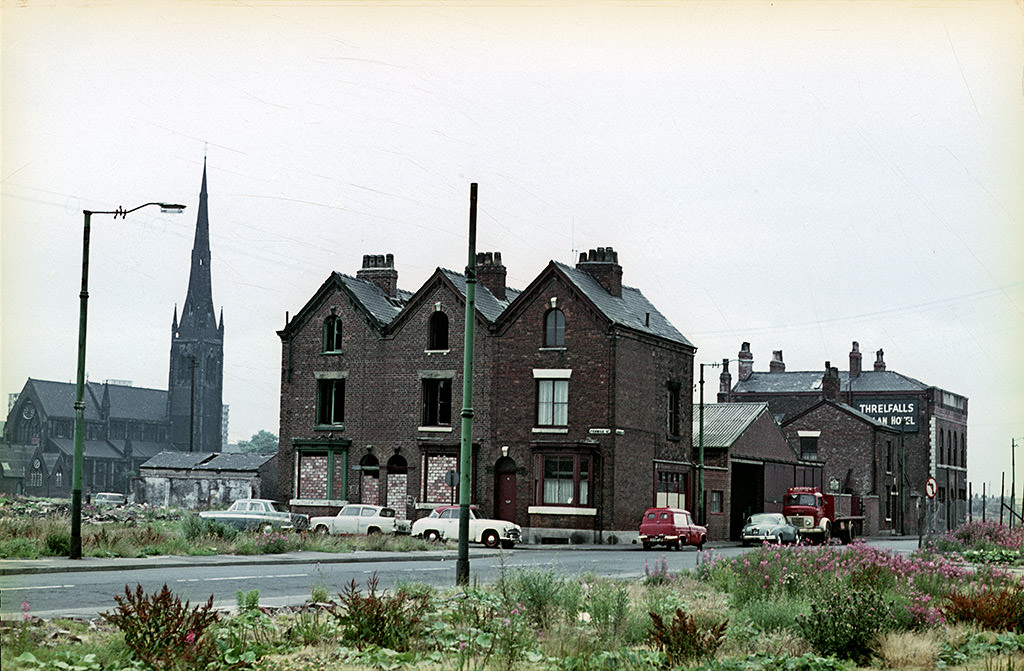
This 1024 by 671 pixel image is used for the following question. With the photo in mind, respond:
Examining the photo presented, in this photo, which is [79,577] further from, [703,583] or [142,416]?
[142,416]

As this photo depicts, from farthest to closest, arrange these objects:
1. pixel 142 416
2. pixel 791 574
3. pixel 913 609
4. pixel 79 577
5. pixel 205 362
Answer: pixel 205 362 → pixel 142 416 → pixel 79 577 → pixel 791 574 → pixel 913 609

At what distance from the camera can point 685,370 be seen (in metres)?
53.8

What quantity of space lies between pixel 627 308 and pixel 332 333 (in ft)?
42.8

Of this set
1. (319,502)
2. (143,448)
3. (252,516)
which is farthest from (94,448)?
(252,516)

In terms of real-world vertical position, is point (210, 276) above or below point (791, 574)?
above

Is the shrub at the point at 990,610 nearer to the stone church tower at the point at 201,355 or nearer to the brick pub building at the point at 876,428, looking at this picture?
the brick pub building at the point at 876,428

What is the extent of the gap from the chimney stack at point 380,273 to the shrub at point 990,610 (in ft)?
136

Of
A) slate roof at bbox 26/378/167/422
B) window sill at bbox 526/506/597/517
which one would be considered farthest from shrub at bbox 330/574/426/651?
slate roof at bbox 26/378/167/422

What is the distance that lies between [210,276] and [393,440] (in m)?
106

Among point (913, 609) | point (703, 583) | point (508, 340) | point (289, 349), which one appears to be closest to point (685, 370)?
point (508, 340)

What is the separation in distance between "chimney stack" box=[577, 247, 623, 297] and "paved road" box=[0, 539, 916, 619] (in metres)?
18.3

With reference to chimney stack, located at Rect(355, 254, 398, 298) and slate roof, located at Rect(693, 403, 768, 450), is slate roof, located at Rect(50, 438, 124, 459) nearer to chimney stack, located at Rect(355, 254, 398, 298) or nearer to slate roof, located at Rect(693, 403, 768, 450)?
chimney stack, located at Rect(355, 254, 398, 298)

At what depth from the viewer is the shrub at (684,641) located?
11641 millimetres

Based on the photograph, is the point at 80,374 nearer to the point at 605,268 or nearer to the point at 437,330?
the point at 437,330
